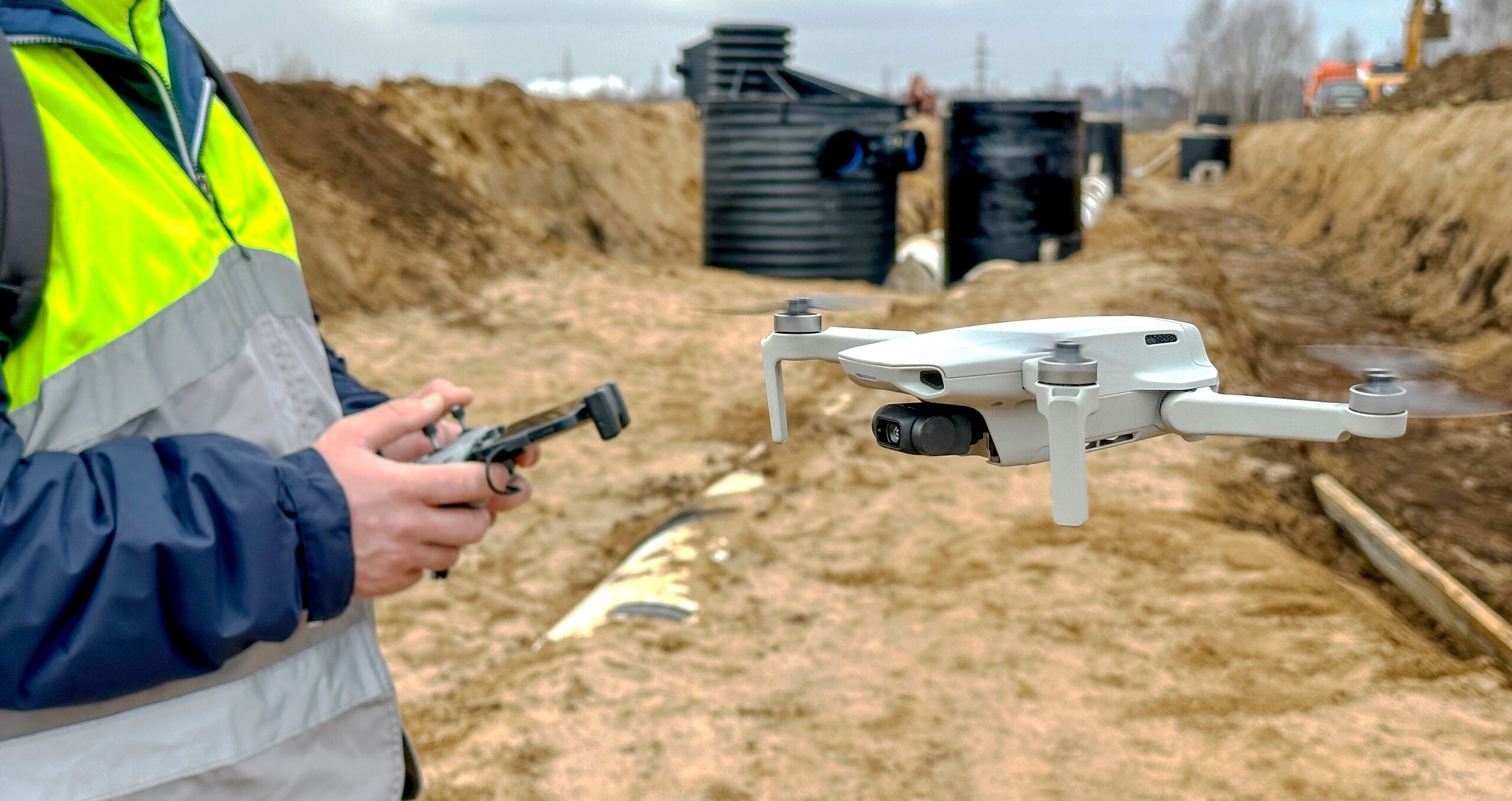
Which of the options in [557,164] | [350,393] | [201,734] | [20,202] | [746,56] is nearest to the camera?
[20,202]

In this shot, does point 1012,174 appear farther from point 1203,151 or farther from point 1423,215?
point 1203,151

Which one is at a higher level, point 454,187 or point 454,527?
point 454,527

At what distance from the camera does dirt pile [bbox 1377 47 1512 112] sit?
13273 millimetres

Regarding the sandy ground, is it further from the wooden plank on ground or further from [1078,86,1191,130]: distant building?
[1078,86,1191,130]: distant building

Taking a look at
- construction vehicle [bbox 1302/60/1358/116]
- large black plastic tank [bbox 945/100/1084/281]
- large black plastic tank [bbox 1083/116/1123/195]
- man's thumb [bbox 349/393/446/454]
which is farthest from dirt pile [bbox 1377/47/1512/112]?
construction vehicle [bbox 1302/60/1358/116]

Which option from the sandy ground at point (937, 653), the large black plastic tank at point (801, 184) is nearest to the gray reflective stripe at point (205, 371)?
the sandy ground at point (937, 653)

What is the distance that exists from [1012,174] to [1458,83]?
12499mm

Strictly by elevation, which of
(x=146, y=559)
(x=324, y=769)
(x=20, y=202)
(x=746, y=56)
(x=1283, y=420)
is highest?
(x=746, y=56)

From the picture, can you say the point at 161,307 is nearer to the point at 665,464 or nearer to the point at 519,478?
the point at 519,478

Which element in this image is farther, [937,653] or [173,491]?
[937,653]

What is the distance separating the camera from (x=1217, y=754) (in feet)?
9.48

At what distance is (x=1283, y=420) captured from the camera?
54 cm

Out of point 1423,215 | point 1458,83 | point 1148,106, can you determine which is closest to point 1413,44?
point 1458,83

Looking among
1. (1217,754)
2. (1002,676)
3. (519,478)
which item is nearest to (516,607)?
(1002,676)
